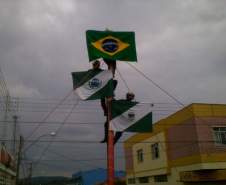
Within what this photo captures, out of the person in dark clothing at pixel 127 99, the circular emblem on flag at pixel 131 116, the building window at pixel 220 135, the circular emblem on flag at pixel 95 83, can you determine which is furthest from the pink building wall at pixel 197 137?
the circular emblem on flag at pixel 95 83

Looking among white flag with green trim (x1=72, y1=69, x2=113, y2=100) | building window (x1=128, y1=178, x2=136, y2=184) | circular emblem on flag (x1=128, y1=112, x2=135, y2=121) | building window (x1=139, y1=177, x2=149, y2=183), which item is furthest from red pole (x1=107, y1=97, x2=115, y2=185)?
building window (x1=128, y1=178, x2=136, y2=184)

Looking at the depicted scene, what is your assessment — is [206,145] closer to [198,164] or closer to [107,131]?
[198,164]

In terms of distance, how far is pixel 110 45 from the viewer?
1054 centimetres

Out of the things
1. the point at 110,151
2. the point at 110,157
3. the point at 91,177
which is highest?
the point at 91,177

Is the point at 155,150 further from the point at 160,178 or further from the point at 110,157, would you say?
the point at 110,157

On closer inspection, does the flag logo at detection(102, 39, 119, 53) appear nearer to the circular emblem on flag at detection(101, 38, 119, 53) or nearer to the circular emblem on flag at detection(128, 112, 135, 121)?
the circular emblem on flag at detection(101, 38, 119, 53)

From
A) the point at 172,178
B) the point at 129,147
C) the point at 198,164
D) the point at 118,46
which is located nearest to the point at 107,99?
the point at 118,46

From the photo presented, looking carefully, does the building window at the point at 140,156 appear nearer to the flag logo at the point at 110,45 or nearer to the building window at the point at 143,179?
the building window at the point at 143,179

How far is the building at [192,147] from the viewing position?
2667cm

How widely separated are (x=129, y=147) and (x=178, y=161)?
15.1m

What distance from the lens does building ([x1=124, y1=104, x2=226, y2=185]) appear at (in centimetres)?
2667

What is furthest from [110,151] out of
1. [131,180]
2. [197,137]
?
[131,180]

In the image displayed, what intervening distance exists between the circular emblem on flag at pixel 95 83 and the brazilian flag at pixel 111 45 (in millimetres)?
580

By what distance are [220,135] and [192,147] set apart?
219cm
